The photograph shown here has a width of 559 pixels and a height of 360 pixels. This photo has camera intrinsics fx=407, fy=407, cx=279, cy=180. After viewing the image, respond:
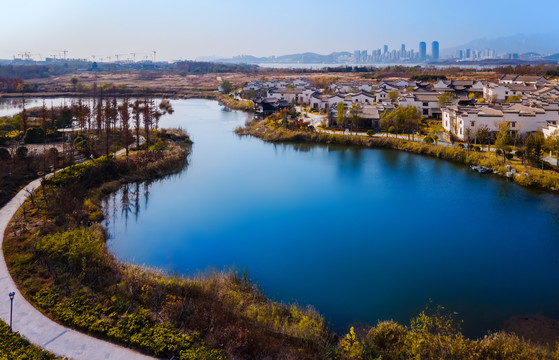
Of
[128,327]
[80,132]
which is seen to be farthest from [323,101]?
[128,327]

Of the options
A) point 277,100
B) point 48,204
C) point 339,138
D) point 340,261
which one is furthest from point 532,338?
point 277,100

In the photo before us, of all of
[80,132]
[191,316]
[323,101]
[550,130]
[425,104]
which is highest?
[323,101]

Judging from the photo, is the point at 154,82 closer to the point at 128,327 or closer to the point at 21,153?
the point at 21,153

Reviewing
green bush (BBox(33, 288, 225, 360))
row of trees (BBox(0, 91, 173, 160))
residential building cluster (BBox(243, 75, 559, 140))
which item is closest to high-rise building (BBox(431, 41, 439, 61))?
residential building cluster (BBox(243, 75, 559, 140))

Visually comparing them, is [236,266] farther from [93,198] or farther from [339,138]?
[339,138]

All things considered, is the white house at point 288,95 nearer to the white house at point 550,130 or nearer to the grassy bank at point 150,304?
the white house at point 550,130

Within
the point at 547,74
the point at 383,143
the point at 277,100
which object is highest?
the point at 547,74

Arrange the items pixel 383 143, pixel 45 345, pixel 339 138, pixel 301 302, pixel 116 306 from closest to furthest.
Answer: pixel 45 345, pixel 116 306, pixel 301 302, pixel 383 143, pixel 339 138
